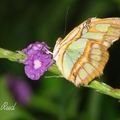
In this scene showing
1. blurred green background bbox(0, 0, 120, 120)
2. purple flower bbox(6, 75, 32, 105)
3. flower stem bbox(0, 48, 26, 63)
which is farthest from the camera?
purple flower bbox(6, 75, 32, 105)

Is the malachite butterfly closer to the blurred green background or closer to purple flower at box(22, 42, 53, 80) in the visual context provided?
purple flower at box(22, 42, 53, 80)

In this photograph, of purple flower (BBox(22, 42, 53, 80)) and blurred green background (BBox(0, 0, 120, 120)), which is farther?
blurred green background (BBox(0, 0, 120, 120))

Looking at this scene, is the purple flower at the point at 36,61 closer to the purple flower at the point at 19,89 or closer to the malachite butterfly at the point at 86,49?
the malachite butterfly at the point at 86,49

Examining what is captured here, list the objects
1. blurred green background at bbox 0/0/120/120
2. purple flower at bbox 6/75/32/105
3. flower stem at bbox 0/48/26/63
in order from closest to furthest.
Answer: flower stem at bbox 0/48/26/63 → blurred green background at bbox 0/0/120/120 → purple flower at bbox 6/75/32/105

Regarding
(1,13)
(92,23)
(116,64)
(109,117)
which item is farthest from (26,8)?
(92,23)

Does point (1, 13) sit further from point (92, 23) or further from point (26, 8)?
point (92, 23)

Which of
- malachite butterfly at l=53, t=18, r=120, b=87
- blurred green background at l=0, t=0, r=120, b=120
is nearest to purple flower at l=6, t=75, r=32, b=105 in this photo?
blurred green background at l=0, t=0, r=120, b=120

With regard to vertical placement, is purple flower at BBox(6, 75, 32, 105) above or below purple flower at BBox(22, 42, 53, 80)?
below

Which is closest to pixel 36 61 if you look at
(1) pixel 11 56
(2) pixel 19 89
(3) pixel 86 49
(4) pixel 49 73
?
(1) pixel 11 56
